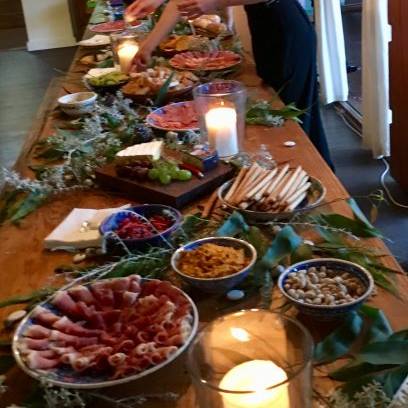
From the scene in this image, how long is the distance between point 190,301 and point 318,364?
0.22 metres

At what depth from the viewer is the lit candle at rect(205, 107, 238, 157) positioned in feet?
5.81

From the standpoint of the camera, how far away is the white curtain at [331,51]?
453 cm

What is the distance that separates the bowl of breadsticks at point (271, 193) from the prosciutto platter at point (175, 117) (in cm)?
46

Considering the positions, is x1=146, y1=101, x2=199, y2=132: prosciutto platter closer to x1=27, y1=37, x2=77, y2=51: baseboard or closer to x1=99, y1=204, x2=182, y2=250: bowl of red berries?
x1=99, y1=204, x2=182, y2=250: bowl of red berries

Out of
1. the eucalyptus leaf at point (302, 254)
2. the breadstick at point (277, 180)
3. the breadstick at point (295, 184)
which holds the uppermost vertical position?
the breadstick at point (277, 180)

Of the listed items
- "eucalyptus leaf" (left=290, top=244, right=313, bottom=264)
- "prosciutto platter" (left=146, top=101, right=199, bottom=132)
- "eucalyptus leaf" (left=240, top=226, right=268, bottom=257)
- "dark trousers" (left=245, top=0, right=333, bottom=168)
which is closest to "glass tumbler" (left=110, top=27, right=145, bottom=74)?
"dark trousers" (left=245, top=0, right=333, bottom=168)

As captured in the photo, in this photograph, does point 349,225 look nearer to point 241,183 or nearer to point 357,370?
point 241,183

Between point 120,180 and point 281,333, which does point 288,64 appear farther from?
point 281,333

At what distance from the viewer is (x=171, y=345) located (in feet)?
3.36

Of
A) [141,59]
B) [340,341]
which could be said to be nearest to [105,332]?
[340,341]

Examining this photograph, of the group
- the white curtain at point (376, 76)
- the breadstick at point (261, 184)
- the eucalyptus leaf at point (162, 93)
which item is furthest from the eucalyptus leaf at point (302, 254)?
the white curtain at point (376, 76)

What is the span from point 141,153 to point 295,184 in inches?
15.1

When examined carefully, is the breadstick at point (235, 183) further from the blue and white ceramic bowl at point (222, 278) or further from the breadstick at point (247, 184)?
the blue and white ceramic bowl at point (222, 278)

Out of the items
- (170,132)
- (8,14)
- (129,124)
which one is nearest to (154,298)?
(170,132)
